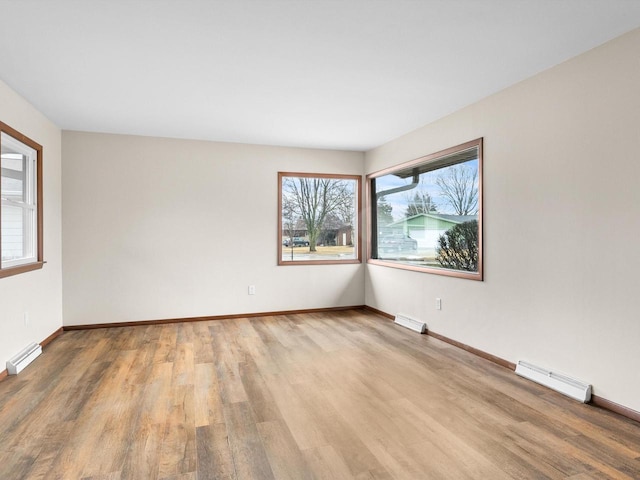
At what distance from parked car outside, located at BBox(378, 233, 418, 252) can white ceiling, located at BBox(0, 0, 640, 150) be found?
5.14 feet

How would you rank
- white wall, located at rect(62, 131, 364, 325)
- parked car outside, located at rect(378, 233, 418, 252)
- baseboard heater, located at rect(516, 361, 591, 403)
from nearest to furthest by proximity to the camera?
1. baseboard heater, located at rect(516, 361, 591, 403)
2. white wall, located at rect(62, 131, 364, 325)
3. parked car outside, located at rect(378, 233, 418, 252)

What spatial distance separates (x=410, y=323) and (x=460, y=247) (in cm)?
122

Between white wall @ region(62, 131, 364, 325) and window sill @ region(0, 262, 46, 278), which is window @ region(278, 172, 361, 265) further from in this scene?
window sill @ region(0, 262, 46, 278)

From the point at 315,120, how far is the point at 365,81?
118 cm

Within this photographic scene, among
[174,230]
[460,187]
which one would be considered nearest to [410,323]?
[460,187]

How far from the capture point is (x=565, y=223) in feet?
9.78

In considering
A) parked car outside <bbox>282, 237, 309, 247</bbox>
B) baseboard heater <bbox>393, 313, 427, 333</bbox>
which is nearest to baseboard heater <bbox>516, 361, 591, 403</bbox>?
baseboard heater <bbox>393, 313, 427, 333</bbox>

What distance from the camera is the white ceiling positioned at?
2.28 m

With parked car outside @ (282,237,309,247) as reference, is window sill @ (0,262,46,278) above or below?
below

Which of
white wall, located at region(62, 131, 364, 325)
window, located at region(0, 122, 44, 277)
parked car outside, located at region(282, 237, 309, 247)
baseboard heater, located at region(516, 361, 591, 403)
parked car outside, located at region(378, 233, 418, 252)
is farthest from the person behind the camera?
parked car outside, located at region(282, 237, 309, 247)

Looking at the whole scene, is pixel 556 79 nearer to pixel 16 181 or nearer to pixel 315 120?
pixel 315 120

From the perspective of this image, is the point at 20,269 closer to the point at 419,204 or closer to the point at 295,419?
the point at 295,419

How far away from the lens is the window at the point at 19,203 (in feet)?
11.4

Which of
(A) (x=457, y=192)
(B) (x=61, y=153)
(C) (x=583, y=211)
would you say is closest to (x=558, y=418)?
(C) (x=583, y=211)
